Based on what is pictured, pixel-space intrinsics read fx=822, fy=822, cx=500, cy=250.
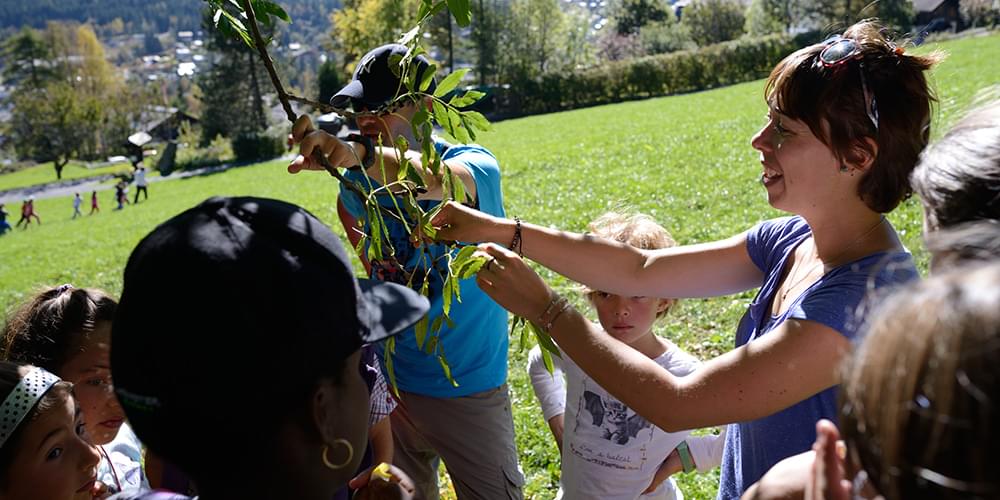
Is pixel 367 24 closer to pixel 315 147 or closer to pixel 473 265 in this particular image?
pixel 315 147

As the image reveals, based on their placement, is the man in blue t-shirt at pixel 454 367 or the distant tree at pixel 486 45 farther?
the distant tree at pixel 486 45

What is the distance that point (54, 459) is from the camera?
84.4 inches

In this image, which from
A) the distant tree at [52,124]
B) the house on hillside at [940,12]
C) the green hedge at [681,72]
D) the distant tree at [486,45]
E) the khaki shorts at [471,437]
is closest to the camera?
the khaki shorts at [471,437]

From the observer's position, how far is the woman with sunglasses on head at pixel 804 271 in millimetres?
1887

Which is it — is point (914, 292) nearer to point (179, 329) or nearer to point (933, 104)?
point (179, 329)

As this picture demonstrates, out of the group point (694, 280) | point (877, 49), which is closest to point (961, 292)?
point (877, 49)

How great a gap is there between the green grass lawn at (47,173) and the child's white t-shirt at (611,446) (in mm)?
55796

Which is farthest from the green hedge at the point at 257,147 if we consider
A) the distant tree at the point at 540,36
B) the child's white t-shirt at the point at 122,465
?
the child's white t-shirt at the point at 122,465

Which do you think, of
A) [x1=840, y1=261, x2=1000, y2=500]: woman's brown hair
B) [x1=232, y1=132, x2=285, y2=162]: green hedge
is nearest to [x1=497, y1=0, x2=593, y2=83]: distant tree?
[x1=232, y1=132, x2=285, y2=162]: green hedge

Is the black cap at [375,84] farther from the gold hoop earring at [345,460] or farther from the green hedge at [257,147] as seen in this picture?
the green hedge at [257,147]

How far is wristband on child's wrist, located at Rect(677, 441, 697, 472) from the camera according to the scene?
2984 mm

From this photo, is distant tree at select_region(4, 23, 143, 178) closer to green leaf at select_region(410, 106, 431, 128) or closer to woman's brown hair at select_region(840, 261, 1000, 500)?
green leaf at select_region(410, 106, 431, 128)

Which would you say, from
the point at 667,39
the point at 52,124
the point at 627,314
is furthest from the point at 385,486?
the point at 52,124

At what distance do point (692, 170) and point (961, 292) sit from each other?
43.4 feet
